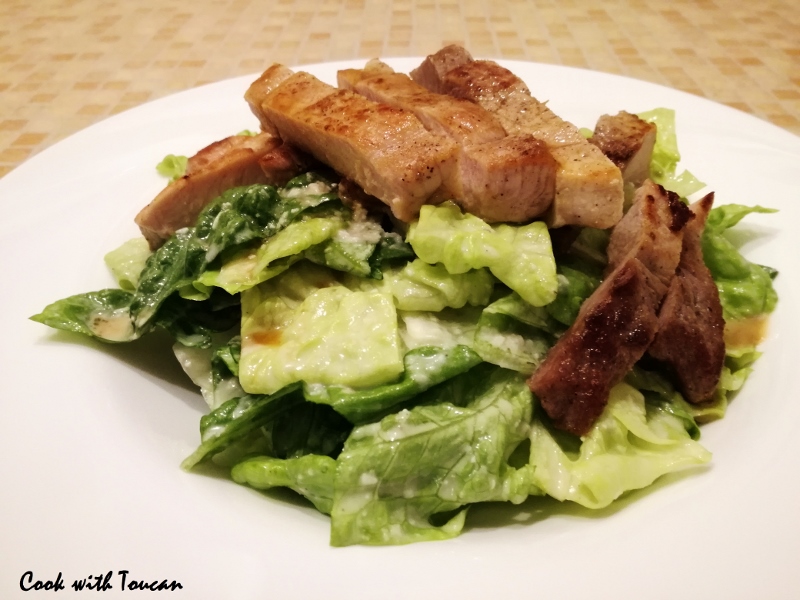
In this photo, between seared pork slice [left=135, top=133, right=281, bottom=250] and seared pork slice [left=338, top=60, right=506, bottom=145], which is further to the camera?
seared pork slice [left=135, top=133, right=281, bottom=250]

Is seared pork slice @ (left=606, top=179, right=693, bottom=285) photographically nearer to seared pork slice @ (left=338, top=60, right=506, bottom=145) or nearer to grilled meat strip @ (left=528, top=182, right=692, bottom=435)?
grilled meat strip @ (left=528, top=182, right=692, bottom=435)

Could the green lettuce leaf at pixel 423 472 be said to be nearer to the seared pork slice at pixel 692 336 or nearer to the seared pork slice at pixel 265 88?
the seared pork slice at pixel 692 336

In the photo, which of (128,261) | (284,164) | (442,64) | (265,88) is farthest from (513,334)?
(128,261)

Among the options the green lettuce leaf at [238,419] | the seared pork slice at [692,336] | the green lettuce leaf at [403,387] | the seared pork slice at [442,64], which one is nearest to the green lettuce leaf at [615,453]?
the seared pork slice at [692,336]

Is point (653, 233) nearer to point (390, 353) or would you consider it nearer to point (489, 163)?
point (489, 163)

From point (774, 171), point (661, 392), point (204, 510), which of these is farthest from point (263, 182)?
point (774, 171)

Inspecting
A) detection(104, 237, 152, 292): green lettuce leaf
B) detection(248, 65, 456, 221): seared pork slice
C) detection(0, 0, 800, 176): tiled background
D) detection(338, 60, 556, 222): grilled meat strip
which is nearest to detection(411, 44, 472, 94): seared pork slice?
detection(338, 60, 556, 222): grilled meat strip

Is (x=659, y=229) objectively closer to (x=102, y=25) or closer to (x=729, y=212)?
(x=729, y=212)
